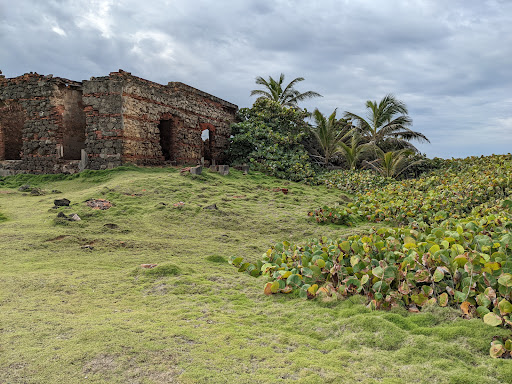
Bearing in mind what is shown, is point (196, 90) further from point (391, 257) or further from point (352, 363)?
point (352, 363)

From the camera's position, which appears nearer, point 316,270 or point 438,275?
point 438,275

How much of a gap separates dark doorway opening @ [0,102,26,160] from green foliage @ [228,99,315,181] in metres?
7.98

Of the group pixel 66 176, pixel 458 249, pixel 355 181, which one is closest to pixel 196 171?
pixel 66 176

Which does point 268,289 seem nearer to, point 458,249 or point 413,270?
point 413,270

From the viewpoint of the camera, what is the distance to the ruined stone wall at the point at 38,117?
40.0 feet

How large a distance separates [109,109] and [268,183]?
563cm

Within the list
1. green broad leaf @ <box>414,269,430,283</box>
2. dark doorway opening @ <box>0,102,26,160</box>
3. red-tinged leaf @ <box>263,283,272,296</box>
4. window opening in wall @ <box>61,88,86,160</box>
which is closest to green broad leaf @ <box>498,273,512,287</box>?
green broad leaf @ <box>414,269,430,283</box>

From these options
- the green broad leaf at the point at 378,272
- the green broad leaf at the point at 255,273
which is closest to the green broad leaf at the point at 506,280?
the green broad leaf at the point at 378,272

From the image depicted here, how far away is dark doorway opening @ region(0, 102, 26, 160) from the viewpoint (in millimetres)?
13191

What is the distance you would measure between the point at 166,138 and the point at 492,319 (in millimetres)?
12999

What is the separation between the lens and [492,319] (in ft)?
8.63

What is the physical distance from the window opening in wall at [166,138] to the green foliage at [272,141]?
9.58 feet

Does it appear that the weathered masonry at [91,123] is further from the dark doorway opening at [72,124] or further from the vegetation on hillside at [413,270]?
the vegetation on hillside at [413,270]

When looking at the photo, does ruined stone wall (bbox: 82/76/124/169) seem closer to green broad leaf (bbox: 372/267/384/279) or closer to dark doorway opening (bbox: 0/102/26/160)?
dark doorway opening (bbox: 0/102/26/160)
